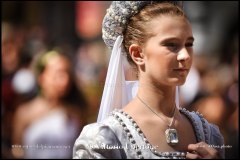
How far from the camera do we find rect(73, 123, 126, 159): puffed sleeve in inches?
69.8

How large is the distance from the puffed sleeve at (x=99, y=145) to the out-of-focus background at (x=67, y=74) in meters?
0.76

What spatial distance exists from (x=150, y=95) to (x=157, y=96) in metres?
0.02

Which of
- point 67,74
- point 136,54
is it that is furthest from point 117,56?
point 67,74

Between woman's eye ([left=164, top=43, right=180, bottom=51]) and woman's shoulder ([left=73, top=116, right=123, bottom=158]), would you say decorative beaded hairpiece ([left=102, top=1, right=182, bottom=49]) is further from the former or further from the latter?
woman's shoulder ([left=73, top=116, right=123, bottom=158])

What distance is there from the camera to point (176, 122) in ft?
6.19

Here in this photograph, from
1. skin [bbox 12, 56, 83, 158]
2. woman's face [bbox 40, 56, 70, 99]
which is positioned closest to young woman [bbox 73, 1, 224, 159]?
skin [bbox 12, 56, 83, 158]

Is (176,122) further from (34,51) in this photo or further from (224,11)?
(224,11)

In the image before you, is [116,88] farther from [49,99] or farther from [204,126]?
[49,99]

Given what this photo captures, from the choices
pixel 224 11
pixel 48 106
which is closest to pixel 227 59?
pixel 224 11

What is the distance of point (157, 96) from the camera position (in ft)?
6.10

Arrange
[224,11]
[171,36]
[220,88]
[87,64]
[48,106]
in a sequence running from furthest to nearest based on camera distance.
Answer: [224,11] < [87,64] < [220,88] < [48,106] < [171,36]

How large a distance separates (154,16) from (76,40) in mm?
4062

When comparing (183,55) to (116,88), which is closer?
(183,55)

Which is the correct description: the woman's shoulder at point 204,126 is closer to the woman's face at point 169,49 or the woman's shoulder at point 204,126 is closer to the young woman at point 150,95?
the young woman at point 150,95
